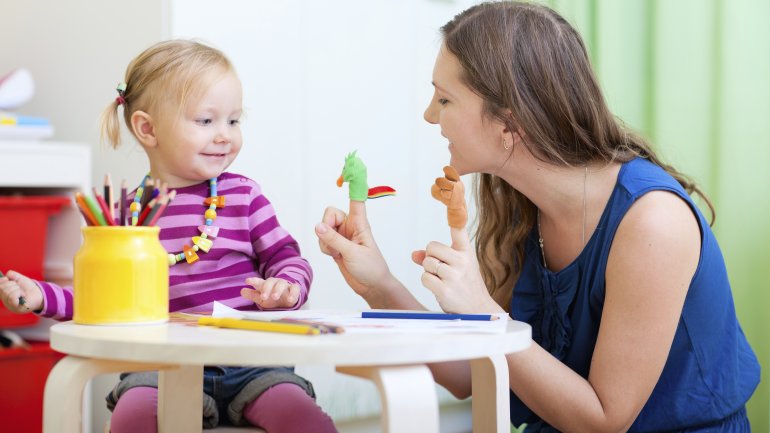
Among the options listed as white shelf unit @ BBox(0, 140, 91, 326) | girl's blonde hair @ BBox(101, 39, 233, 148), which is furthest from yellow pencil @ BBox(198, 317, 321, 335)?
white shelf unit @ BBox(0, 140, 91, 326)

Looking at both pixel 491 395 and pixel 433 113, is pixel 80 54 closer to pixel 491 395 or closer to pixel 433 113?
pixel 433 113

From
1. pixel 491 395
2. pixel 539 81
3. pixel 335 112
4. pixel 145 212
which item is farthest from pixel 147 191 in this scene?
pixel 335 112

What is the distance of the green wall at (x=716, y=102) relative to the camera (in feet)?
5.45

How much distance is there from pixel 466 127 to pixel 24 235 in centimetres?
108

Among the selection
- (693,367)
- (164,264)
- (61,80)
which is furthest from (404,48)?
(164,264)

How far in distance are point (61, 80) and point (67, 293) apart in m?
1.09

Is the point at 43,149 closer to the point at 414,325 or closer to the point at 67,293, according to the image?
the point at 67,293

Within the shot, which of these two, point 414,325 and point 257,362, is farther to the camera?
point 414,325

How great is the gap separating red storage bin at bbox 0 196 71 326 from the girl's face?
0.72 meters

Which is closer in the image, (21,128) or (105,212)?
(105,212)

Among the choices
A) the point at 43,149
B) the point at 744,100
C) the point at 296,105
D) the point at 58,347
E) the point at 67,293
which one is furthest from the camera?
the point at 296,105

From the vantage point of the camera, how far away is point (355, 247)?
118 centimetres

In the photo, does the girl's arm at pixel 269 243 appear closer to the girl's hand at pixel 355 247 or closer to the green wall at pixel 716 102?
the girl's hand at pixel 355 247

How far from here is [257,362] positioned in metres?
0.72
